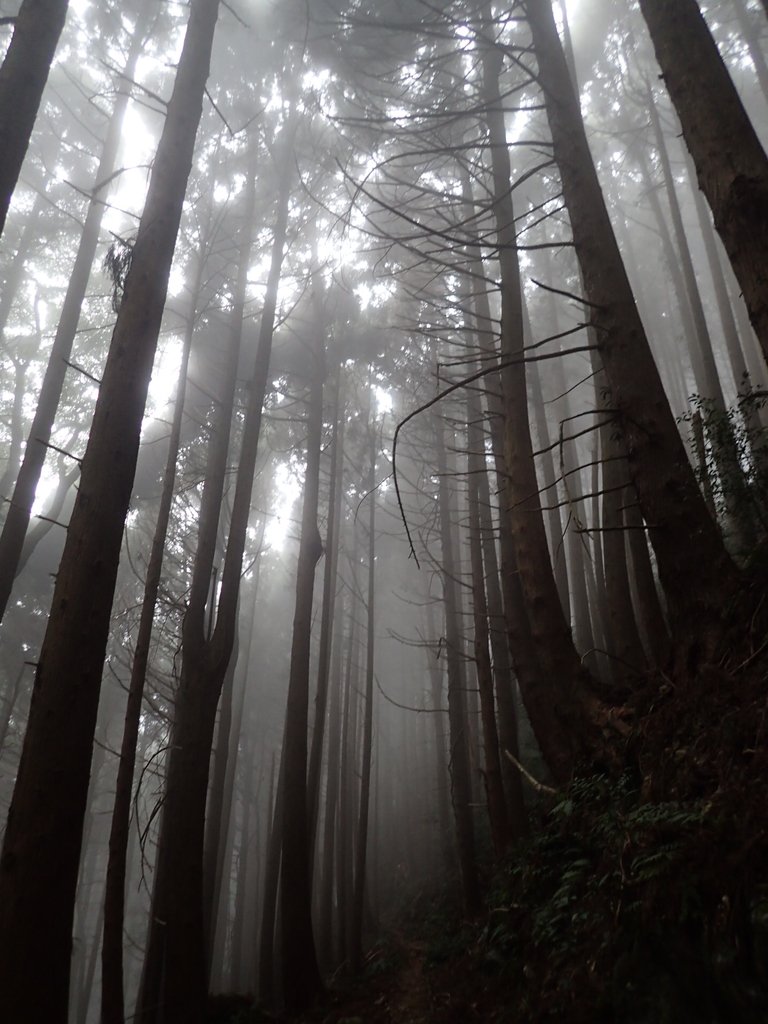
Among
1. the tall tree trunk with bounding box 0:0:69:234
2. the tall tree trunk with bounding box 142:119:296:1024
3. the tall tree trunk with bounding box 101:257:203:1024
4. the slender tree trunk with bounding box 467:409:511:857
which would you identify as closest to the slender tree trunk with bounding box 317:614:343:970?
the slender tree trunk with bounding box 467:409:511:857

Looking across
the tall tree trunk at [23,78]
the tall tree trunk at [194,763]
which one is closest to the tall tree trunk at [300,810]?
the tall tree trunk at [194,763]

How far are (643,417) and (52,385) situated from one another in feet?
27.7

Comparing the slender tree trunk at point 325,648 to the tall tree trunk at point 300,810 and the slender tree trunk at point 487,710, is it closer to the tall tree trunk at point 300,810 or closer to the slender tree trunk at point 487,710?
the tall tree trunk at point 300,810

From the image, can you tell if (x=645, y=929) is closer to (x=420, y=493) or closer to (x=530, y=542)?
(x=530, y=542)

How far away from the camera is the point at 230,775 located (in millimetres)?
16750

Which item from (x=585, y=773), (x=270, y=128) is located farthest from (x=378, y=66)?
(x=585, y=773)

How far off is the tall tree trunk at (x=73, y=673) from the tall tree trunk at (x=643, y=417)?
129 inches

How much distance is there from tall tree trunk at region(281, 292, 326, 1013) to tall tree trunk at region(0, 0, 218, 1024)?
498 centimetres

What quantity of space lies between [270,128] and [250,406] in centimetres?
563

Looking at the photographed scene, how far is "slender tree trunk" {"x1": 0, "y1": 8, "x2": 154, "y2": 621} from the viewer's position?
25.5ft

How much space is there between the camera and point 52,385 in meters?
9.18

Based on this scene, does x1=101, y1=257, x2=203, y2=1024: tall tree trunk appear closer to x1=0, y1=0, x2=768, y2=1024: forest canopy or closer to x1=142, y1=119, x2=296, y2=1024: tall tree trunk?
x1=0, y1=0, x2=768, y2=1024: forest canopy

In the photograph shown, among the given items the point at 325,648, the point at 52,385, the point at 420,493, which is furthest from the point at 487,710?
the point at 52,385

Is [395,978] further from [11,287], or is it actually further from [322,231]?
[11,287]
